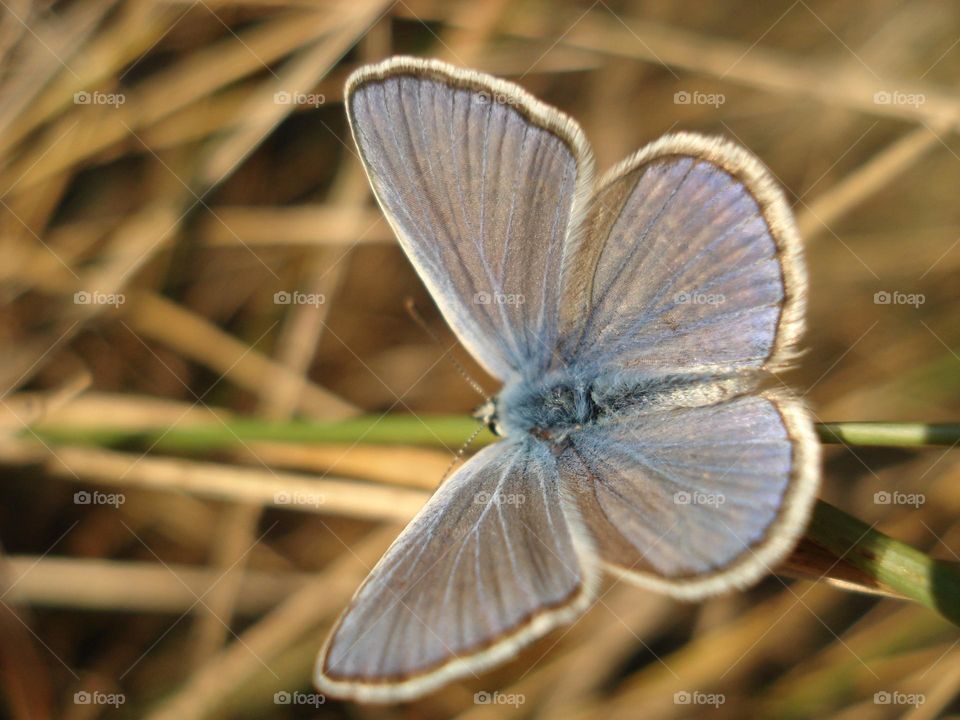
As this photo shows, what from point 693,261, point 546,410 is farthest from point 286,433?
point 693,261

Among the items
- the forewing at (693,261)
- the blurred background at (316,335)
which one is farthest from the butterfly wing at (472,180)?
the blurred background at (316,335)

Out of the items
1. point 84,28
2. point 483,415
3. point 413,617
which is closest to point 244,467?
point 483,415

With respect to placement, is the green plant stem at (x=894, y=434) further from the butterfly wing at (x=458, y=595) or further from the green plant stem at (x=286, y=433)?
the butterfly wing at (x=458, y=595)

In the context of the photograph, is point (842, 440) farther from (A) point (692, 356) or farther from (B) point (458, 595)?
(B) point (458, 595)

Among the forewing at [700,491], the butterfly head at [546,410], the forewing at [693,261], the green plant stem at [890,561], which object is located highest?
the forewing at [693,261]

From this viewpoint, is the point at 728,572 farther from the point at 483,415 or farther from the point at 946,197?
the point at 946,197

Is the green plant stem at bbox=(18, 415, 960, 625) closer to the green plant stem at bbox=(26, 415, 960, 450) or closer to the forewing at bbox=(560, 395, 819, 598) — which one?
the green plant stem at bbox=(26, 415, 960, 450)

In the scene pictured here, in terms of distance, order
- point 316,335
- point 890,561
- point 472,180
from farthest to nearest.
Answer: point 316,335 < point 472,180 < point 890,561
